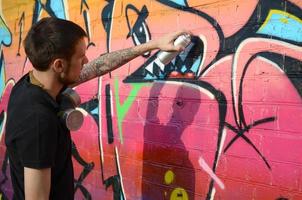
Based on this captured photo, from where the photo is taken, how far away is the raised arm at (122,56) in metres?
3.02

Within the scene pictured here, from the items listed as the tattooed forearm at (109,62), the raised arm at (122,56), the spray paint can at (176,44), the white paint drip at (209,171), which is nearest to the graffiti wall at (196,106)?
the white paint drip at (209,171)

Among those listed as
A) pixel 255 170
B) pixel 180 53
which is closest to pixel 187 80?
pixel 180 53

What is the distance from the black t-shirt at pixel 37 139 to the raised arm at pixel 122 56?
75 cm

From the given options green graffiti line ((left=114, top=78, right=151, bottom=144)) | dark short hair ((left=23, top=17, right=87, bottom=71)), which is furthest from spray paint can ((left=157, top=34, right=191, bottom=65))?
dark short hair ((left=23, top=17, right=87, bottom=71))

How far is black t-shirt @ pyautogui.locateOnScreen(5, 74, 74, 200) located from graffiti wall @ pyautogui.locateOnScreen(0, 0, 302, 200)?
110cm

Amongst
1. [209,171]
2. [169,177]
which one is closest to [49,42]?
[209,171]

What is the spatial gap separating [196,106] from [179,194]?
0.66 m

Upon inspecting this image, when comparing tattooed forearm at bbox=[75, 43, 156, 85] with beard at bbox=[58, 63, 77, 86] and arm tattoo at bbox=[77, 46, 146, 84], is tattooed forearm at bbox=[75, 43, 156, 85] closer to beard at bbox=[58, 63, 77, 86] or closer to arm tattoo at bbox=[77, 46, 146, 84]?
arm tattoo at bbox=[77, 46, 146, 84]

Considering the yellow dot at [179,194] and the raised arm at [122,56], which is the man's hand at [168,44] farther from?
the yellow dot at [179,194]

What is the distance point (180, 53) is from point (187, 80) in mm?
197

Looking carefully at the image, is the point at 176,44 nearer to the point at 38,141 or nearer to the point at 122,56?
the point at 122,56

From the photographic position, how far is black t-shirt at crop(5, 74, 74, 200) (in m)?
2.13

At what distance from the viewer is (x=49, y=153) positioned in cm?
214

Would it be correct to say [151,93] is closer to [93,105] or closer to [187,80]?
[187,80]
